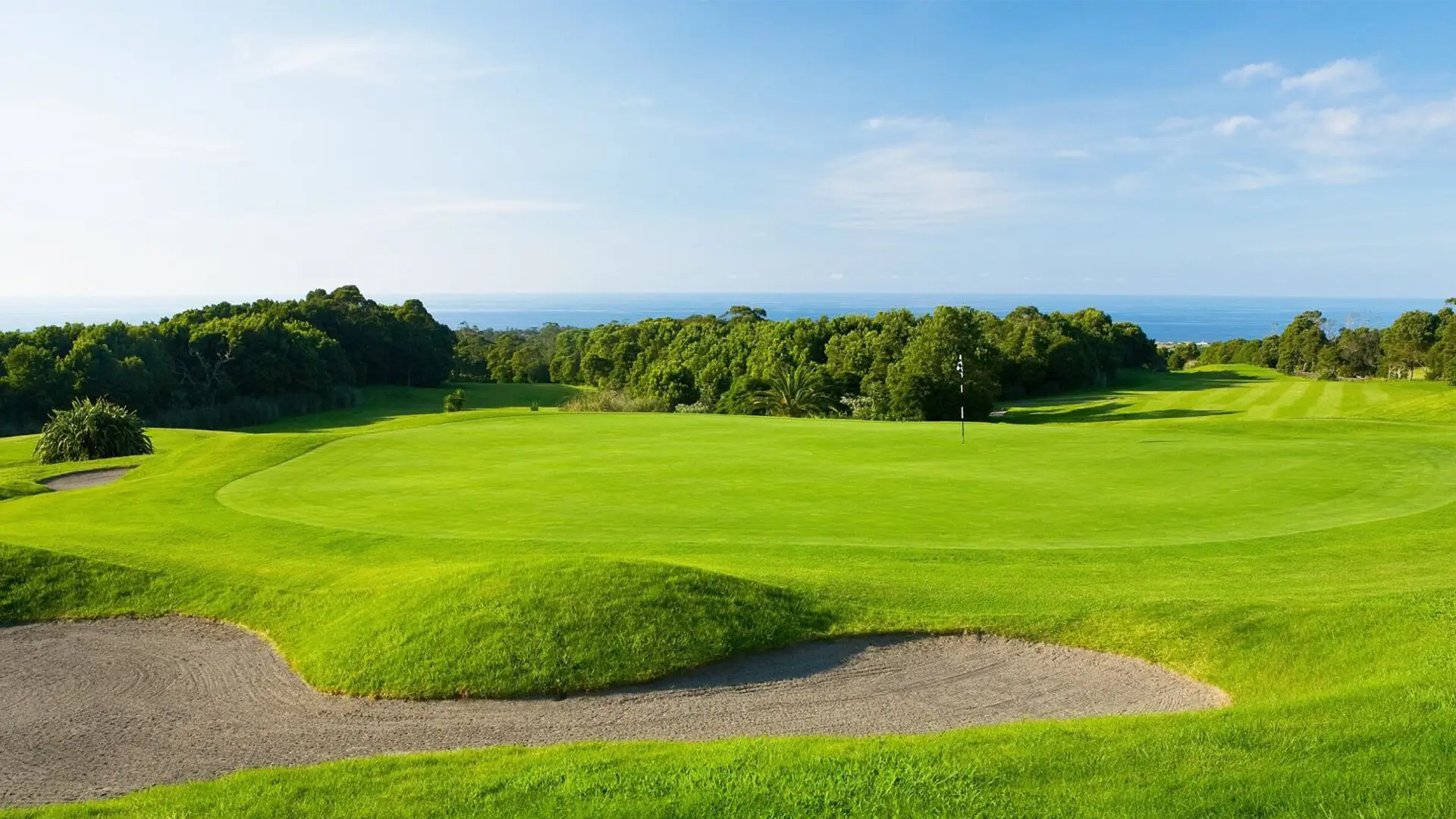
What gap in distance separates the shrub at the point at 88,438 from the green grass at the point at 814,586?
819 centimetres

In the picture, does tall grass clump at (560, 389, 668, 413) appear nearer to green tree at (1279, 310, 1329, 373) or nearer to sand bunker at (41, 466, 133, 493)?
sand bunker at (41, 466, 133, 493)

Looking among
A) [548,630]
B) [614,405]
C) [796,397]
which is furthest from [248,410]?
[548,630]

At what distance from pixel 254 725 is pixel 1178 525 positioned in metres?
14.0

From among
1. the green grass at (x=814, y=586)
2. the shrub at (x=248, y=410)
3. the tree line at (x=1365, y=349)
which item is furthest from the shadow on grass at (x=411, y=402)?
the tree line at (x=1365, y=349)

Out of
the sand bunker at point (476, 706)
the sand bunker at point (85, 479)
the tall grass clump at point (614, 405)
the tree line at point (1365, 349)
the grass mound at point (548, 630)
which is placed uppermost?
the tree line at point (1365, 349)

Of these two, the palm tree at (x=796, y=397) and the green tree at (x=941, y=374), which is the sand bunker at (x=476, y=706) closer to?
the green tree at (x=941, y=374)

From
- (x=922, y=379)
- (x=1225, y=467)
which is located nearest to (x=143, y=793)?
(x=1225, y=467)

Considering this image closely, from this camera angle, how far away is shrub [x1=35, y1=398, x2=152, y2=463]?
31.4 meters

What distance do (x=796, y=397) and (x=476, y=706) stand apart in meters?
49.0

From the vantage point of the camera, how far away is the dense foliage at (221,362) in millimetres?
57375

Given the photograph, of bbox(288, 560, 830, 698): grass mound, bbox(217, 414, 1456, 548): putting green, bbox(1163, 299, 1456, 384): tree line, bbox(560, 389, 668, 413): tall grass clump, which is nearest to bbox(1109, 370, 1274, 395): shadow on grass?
bbox(1163, 299, 1456, 384): tree line

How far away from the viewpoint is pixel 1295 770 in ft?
18.2

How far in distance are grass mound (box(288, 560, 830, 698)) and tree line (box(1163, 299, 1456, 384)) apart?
236 feet

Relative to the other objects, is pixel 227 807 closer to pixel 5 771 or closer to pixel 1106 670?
pixel 5 771
